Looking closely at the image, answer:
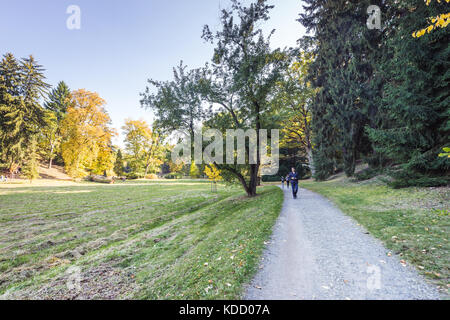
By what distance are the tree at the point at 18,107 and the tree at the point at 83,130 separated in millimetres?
3450

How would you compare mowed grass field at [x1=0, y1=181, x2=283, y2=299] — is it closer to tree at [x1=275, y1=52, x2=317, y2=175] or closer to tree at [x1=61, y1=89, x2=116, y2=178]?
tree at [x1=275, y1=52, x2=317, y2=175]

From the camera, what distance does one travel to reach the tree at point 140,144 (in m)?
38.9

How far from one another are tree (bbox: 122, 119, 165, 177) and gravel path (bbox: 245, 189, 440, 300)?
37965mm

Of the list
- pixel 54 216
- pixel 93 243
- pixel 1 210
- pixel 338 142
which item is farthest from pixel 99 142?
pixel 338 142

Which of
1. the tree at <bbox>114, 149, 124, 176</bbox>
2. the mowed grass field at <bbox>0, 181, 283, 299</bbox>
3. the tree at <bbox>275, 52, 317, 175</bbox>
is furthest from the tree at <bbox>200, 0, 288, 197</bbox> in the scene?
the tree at <bbox>114, 149, 124, 176</bbox>

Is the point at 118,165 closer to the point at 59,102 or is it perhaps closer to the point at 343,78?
the point at 59,102

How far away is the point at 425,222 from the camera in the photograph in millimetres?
4719

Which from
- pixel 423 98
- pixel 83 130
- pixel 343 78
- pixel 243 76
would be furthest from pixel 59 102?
pixel 423 98

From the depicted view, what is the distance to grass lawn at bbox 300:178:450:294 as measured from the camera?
121 inches

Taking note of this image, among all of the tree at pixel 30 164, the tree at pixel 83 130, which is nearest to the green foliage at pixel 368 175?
the tree at pixel 83 130

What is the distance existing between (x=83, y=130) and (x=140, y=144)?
14.3 meters

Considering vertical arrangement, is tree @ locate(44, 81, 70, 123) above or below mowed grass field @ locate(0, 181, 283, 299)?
above

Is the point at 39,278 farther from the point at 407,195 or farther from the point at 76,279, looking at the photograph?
the point at 407,195
